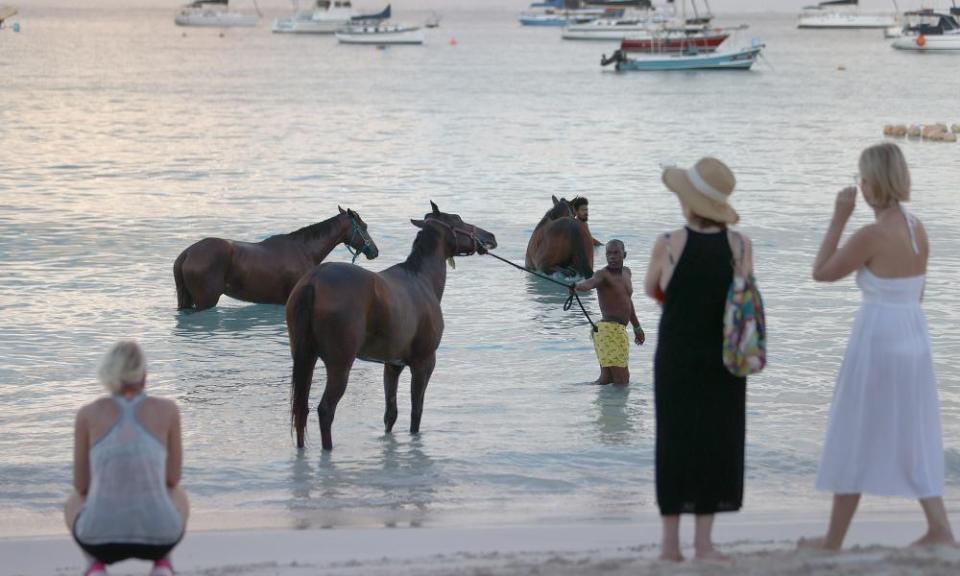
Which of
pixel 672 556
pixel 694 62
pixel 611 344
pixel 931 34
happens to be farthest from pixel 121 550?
pixel 931 34

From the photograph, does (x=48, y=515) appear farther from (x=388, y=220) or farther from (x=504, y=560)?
(x=388, y=220)

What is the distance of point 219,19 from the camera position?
19488 cm

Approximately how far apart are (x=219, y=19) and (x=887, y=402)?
195614 mm

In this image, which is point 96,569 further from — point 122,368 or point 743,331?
point 743,331

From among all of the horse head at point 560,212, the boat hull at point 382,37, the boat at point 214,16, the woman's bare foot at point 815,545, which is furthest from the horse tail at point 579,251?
the boat at point 214,16

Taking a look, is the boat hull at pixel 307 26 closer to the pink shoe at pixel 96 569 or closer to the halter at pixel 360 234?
the halter at pixel 360 234

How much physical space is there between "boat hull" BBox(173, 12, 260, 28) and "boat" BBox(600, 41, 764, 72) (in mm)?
108612

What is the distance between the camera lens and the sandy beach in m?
6.02

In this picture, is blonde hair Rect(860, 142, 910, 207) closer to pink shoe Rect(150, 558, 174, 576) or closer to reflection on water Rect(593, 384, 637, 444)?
pink shoe Rect(150, 558, 174, 576)

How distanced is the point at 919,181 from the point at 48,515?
85.4 feet

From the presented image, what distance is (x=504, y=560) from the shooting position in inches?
257

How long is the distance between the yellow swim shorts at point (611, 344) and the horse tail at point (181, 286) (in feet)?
18.1

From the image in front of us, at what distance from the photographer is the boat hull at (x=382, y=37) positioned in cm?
14212

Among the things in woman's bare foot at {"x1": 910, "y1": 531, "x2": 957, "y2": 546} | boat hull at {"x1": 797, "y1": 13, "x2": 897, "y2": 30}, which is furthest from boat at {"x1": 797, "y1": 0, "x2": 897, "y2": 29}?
woman's bare foot at {"x1": 910, "y1": 531, "x2": 957, "y2": 546}
